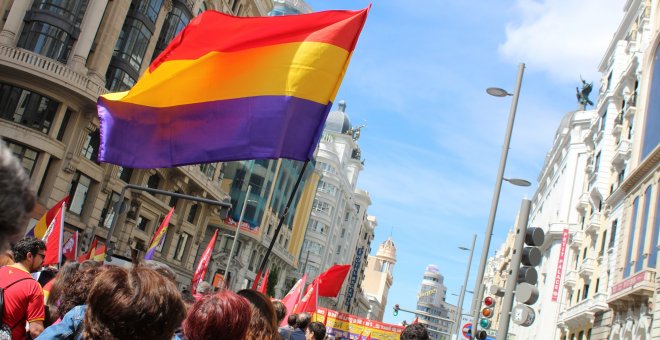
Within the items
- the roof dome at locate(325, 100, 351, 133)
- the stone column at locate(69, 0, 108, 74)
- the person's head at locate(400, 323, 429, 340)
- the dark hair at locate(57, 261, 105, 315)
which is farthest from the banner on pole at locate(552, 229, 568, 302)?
the roof dome at locate(325, 100, 351, 133)

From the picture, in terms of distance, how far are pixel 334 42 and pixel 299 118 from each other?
3.58 ft

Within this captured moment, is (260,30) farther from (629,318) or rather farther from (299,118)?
(629,318)

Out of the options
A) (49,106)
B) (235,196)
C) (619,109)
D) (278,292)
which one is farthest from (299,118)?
(278,292)

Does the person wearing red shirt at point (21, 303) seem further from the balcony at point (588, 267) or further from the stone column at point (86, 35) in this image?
the balcony at point (588, 267)

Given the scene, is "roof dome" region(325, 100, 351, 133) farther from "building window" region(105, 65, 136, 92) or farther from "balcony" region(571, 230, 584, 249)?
"building window" region(105, 65, 136, 92)

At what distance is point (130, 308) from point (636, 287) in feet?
87.5

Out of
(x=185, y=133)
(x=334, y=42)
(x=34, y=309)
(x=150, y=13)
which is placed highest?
(x=150, y=13)

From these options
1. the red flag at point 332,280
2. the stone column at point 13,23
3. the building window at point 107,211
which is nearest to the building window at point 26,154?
the stone column at point 13,23

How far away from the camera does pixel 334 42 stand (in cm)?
865

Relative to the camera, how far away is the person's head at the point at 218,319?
11.6 feet

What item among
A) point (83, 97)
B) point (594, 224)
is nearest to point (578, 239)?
point (594, 224)

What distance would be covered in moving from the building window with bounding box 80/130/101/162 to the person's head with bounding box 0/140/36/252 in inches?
1240

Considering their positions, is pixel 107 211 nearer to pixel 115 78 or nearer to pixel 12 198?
pixel 115 78

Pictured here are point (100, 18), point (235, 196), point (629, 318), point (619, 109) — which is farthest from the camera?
point (235, 196)
